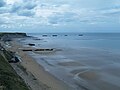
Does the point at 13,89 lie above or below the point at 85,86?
above

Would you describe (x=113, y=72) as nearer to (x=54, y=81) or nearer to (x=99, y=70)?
(x=99, y=70)

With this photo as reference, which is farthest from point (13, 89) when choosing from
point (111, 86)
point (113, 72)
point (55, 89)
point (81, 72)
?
point (113, 72)

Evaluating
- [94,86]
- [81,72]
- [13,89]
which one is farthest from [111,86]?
[13,89]

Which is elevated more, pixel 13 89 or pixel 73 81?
pixel 13 89

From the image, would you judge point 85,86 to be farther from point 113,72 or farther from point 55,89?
point 113,72

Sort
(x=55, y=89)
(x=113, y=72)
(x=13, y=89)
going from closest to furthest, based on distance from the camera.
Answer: (x=13, y=89) < (x=55, y=89) < (x=113, y=72)

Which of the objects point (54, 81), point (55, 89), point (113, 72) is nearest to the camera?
point (55, 89)

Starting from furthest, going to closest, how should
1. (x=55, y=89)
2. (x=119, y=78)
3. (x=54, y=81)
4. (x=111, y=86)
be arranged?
(x=119, y=78) < (x=54, y=81) < (x=111, y=86) < (x=55, y=89)

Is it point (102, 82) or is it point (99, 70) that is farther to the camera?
point (99, 70)

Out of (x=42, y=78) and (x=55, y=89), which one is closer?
(x=55, y=89)

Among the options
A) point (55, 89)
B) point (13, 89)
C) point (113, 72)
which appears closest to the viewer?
point (13, 89)
